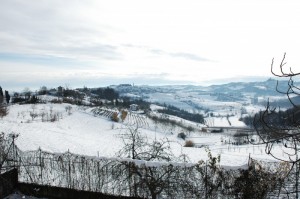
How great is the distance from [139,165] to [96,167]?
1515mm

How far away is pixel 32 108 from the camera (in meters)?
50.2

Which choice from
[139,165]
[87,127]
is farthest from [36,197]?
[87,127]

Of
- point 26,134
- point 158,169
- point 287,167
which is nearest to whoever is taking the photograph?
point 287,167

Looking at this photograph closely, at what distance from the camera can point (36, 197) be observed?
357 inches

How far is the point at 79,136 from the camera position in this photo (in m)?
33.1

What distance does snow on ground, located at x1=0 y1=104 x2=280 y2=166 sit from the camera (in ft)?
76.8

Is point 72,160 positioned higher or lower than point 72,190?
higher

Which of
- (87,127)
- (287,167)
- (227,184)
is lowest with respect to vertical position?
(87,127)

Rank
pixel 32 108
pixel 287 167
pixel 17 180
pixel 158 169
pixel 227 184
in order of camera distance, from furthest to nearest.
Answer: pixel 32 108 → pixel 17 180 → pixel 158 169 → pixel 227 184 → pixel 287 167

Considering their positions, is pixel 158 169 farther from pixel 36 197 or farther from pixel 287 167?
pixel 36 197

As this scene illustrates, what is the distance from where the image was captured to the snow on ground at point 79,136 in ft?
76.8

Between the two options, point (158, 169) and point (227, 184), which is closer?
point (227, 184)

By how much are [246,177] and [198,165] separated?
126 centimetres

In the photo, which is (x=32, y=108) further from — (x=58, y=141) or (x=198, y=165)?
(x=198, y=165)
